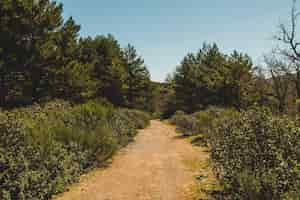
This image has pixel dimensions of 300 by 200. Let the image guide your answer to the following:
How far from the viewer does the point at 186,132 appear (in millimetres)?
17094

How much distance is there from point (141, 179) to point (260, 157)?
136 inches

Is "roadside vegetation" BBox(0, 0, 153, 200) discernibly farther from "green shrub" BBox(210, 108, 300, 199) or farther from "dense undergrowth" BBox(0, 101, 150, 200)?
"green shrub" BBox(210, 108, 300, 199)

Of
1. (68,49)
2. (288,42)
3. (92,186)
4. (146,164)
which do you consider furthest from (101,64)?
(92,186)

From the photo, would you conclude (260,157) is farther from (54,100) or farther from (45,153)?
(54,100)

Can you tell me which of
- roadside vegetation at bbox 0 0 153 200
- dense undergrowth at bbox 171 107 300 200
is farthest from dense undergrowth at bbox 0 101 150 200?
dense undergrowth at bbox 171 107 300 200

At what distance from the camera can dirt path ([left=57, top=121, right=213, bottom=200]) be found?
5.65 metres

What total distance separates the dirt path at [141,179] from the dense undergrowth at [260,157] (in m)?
1.26

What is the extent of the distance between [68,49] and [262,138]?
2026cm

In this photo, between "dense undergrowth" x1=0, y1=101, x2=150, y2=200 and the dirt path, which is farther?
the dirt path

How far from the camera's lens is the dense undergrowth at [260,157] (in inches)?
146

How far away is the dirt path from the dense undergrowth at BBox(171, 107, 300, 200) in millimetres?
1261

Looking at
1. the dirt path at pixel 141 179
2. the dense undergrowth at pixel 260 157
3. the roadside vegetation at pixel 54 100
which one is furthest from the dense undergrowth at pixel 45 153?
the dense undergrowth at pixel 260 157

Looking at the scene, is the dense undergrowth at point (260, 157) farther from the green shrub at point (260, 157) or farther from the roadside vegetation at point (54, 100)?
the roadside vegetation at point (54, 100)

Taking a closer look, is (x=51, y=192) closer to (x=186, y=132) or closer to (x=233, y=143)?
(x=233, y=143)
